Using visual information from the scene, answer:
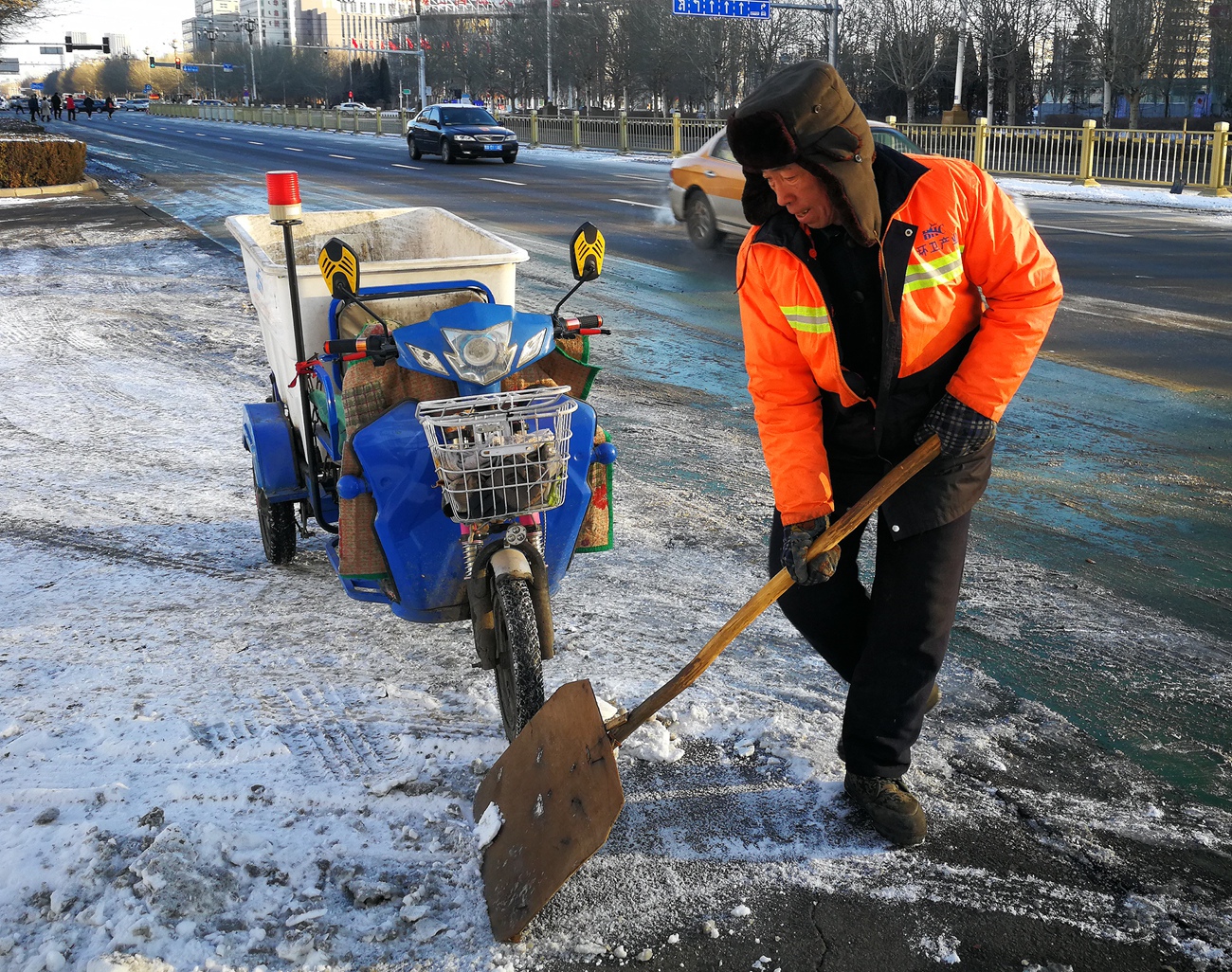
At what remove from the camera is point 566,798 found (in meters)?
2.62

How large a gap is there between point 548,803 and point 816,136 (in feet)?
5.34

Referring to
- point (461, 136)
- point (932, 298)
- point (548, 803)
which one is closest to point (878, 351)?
point (932, 298)

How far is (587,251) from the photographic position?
11.6 ft

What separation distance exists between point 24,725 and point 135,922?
1075 millimetres

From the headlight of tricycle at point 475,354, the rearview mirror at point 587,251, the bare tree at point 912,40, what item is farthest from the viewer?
the bare tree at point 912,40

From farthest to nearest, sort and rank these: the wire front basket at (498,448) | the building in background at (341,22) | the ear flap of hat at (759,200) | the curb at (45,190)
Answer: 1. the building in background at (341,22)
2. the curb at (45,190)
3. the wire front basket at (498,448)
4. the ear flap of hat at (759,200)

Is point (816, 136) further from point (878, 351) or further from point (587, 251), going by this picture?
point (587, 251)

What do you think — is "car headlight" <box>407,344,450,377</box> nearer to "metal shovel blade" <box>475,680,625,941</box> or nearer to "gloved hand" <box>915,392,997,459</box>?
"metal shovel blade" <box>475,680,625,941</box>

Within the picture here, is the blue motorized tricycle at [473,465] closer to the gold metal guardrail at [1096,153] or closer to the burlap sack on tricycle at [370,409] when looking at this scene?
the burlap sack on tricycle at [370,409]

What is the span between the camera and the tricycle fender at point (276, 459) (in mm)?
4168

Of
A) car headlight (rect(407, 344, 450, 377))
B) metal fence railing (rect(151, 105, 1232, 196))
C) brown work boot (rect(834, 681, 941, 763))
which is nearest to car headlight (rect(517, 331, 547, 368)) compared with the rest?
car headlight (rect(407, 344, 450, 377))

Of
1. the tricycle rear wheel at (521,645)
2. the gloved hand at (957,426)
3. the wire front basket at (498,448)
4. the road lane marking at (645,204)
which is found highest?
the road lane marking at (645,204)

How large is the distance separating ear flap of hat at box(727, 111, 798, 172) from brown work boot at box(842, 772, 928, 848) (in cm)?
153

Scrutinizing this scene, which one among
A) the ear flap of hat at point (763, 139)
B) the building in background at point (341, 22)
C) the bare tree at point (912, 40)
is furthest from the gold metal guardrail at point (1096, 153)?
the building in background at point (341, 22)
